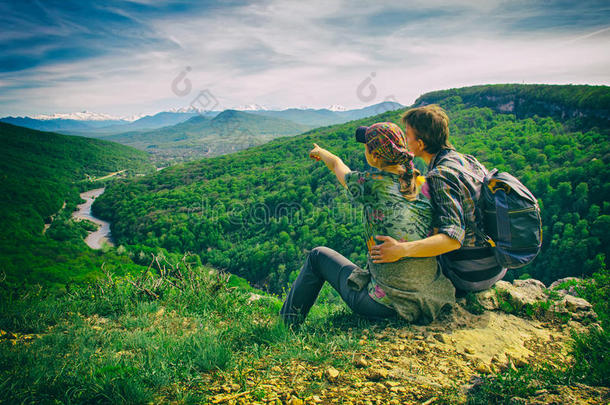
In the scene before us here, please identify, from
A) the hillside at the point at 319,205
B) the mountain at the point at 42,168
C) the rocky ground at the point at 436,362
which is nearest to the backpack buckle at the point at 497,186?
the rocky ground at the point at 436,362

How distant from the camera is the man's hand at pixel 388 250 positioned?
1930 mm

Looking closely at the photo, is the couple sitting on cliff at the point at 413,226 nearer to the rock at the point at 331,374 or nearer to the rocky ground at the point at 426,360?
the rocky ground at the point at 426,360

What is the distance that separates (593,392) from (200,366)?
88.6 inches

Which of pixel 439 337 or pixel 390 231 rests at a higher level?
pixel 390 231

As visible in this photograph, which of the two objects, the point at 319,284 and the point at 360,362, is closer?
the point at 360,362

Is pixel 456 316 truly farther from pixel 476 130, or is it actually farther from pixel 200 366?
pixel 476 130

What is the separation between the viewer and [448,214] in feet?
6.43

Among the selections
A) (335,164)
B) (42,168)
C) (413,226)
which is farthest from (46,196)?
(413,226)

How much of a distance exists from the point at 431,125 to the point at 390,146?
0.53 m

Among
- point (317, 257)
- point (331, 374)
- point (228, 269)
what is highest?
point (317, 257)

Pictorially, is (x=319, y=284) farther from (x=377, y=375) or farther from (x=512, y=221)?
(x=512, y=221)

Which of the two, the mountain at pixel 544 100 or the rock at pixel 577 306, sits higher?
the mountain at pixel 544 100

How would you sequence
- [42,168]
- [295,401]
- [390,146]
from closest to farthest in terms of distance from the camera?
[295,401] < [390,146] < [42,168]

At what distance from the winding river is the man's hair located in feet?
180
